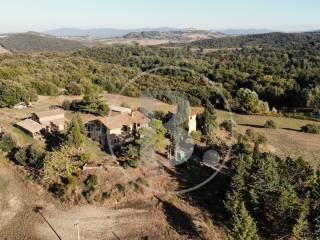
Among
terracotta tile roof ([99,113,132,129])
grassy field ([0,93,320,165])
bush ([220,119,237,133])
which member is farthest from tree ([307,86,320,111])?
A: terracotta tile roof ([99,113,132,129])

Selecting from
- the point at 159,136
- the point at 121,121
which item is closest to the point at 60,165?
the point at 159,136

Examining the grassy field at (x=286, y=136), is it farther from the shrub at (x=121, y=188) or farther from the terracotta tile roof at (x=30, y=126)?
the terracotta tile roof at (x=30, y=126)

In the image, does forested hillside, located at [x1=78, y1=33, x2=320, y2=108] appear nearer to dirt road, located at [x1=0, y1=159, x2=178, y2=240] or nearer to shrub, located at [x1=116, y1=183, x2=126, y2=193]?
shrub, located at [x1=116, y1=183, x2=126, y2=193]

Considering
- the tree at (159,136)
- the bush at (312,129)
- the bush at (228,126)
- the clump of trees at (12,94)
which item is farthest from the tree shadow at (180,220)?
the clump of trees at (12,94)

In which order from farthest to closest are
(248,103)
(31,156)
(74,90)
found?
(74,90), (248,103), (31,156)

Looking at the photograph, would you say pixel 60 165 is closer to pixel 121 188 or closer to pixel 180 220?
pixel 121 188

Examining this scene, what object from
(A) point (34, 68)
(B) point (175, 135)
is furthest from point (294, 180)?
(A) point (34, 68)

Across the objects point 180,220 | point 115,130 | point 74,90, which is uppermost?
point 115,130
